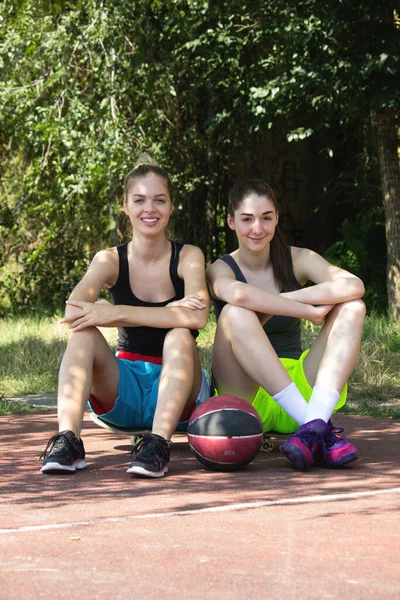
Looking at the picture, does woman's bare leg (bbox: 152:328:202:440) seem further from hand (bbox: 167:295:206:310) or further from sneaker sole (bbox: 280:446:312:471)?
sneaker sole (bbox: 280:446:312:471)

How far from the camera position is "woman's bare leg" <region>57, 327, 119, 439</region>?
5324 millimetres

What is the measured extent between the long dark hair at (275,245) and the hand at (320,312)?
38 cm

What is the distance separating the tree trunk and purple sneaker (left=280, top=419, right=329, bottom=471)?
778cm

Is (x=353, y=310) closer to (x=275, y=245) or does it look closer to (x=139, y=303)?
(x=275, y=245)

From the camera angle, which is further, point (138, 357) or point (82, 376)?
point (138, 357)

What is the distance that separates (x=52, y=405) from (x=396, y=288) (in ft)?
19.9

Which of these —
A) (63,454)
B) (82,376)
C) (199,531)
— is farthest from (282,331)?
(199,531)

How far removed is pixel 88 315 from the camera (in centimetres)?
550

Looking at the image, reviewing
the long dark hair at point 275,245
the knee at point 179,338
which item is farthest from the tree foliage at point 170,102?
the knee at point 179,338

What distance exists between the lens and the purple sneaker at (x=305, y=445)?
5184 mm

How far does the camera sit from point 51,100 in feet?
51.0

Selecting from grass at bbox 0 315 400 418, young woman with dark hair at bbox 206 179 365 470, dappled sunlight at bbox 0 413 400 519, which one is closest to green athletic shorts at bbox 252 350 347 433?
young woman with dark hair at bbox 206 179 365 470

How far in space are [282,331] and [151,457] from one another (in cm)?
133

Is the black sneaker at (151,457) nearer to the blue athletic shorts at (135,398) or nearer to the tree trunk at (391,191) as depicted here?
the blue athletic shorts at (135,398)
